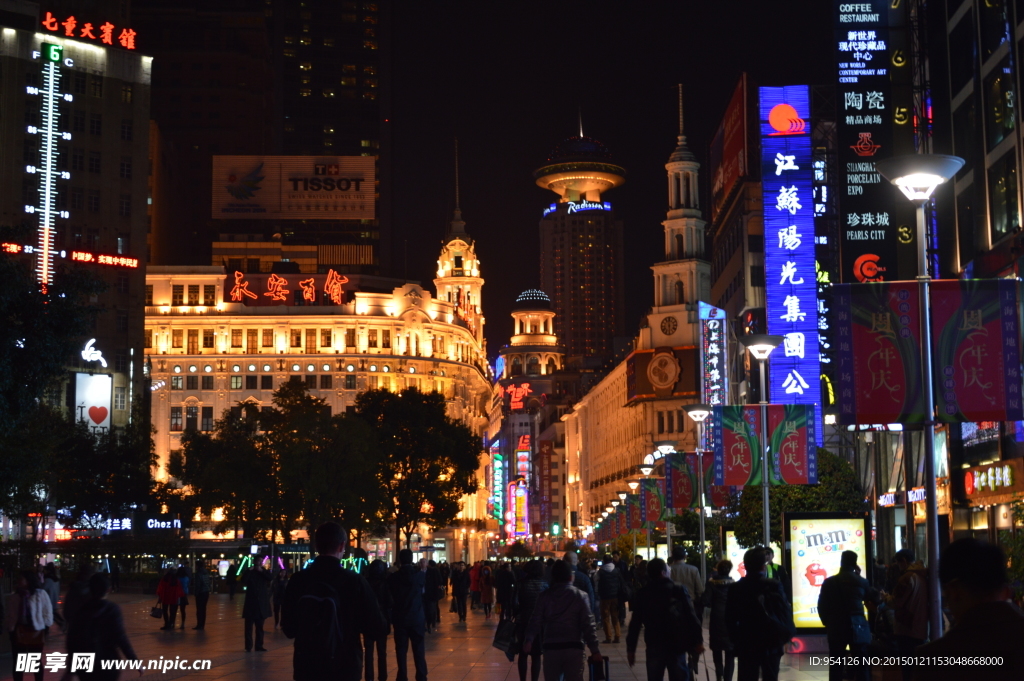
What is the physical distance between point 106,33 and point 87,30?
62.6 inches

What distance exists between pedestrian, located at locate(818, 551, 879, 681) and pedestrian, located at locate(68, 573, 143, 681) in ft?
26.7

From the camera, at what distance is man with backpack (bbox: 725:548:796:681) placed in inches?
521

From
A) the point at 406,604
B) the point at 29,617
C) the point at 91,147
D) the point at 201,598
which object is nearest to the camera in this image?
the point at 29,617

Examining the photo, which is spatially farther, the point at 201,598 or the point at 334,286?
the point at 334,286

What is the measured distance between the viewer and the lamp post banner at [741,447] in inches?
1319

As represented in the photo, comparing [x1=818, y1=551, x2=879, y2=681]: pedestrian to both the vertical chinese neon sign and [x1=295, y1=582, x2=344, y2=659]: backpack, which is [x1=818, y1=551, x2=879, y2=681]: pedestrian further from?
the vertical chinese neon sign

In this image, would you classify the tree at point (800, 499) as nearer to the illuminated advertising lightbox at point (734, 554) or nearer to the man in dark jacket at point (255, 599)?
the illuminated advertising lightbox at point (734, 554)

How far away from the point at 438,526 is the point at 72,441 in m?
23.1

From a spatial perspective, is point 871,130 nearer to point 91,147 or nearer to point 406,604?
point 406,604

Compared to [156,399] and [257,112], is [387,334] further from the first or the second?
[257,112]

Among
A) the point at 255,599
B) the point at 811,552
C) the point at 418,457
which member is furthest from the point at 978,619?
the point at 418,457

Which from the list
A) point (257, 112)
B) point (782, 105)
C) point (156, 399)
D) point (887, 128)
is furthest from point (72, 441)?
point (257, 112)

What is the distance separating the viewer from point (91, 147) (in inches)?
4060

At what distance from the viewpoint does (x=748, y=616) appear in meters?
13.3
